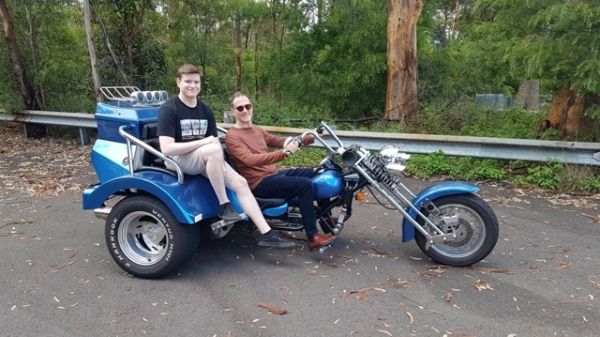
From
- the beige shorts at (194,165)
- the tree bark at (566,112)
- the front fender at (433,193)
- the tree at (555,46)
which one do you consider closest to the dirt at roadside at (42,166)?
the beige shorts at (194,165)

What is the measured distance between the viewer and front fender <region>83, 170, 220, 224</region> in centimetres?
384

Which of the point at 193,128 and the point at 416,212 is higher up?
the point at 193,128

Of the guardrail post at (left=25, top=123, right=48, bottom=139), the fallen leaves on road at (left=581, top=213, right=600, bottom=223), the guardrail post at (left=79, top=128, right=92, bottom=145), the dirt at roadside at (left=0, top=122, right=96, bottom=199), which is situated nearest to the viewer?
the fallen leaves on road at (left=581, top=213, right=600, bottom=223)

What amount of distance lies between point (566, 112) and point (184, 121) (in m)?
5.63

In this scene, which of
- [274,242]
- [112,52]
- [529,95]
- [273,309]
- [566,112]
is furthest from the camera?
[529,95]

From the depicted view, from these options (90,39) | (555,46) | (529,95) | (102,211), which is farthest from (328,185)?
(529,95)

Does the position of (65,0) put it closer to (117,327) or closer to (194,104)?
(194,104)

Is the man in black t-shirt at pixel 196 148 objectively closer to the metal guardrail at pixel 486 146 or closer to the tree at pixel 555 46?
the metal guardrail at pixel 486 146

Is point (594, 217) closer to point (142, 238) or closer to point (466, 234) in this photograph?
point (466, 234)

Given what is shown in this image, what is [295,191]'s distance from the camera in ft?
13.5

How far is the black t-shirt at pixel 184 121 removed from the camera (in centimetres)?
394

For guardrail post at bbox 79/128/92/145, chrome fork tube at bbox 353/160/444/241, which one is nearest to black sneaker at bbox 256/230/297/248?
chrome fork tube at bbox 353/160/444/241

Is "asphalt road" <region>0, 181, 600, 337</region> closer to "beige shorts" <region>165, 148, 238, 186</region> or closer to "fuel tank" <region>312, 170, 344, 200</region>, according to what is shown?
"fuel tank" <region>312, 170, 344, 200</region>

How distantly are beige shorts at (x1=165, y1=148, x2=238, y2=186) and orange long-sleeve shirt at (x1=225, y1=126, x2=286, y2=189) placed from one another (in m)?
0.15
